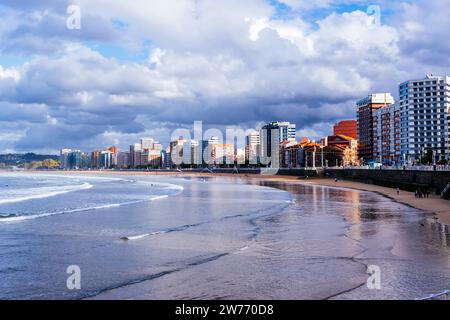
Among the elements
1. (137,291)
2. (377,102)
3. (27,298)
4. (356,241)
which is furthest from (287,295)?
(377,102)

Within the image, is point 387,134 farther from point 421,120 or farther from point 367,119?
point 367,119

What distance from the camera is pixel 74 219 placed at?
2511 cm

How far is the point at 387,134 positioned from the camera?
144 meters

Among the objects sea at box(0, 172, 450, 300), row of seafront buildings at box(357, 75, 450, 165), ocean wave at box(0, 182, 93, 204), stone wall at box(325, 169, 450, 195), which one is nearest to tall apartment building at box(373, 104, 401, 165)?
row of seafront buildings at box(357, 75, 450, 165)

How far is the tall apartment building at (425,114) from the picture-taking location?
124562 millimetres

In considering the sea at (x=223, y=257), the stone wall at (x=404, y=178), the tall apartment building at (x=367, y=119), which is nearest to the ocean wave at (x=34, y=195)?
the sea at (x=223, y=257)

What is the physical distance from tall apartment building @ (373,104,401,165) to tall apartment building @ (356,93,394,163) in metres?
7.96

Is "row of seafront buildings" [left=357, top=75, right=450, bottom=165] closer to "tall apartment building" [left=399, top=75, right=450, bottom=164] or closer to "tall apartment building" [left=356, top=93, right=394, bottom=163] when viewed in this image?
"tall apartment building" [left=399, top=75, right=450, bottom=164]

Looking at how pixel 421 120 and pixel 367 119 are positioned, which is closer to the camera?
pixel 421 120

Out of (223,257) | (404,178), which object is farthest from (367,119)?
(223,257)

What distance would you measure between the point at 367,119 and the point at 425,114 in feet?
131

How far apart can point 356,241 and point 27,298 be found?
473 inches
